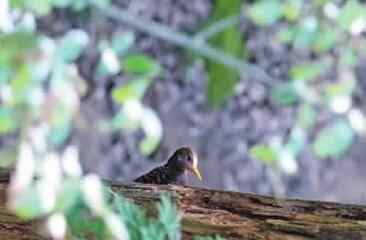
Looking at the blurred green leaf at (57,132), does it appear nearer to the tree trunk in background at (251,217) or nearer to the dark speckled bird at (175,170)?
the tree trunk in background at (251,217)

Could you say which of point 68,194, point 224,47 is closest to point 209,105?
point 224,47

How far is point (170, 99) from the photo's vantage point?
4699 millimetres

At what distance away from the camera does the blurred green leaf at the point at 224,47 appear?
3855mm

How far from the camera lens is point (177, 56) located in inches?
183

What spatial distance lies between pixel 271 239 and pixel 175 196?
0.14 metres

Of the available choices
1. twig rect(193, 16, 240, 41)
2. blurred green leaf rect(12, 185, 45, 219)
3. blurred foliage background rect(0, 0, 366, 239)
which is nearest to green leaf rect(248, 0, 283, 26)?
blurred foliage background rect(0, 0, 366, 239)

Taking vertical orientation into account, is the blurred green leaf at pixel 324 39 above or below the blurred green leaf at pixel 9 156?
above

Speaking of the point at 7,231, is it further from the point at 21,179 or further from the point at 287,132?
the point at 287,132

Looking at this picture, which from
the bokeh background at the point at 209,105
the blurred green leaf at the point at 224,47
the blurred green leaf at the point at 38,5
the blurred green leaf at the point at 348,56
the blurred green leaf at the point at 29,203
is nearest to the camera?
the blurred green leaf at the point at 29,203

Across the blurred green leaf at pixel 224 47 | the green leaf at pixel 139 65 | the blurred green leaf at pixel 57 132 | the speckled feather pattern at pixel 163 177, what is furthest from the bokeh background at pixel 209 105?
the blurred green leaf at pixel 57 132

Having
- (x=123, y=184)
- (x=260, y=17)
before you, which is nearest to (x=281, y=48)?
(x=260, y=17)

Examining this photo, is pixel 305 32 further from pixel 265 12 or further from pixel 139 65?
pixel 139 65

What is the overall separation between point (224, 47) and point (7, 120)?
243cm

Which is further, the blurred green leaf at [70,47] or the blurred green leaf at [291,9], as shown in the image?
the blurred green leaf at [291,9]
